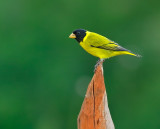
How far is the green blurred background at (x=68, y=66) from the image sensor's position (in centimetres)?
899

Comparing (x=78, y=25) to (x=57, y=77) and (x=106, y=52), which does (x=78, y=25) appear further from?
(x=106, y=52)

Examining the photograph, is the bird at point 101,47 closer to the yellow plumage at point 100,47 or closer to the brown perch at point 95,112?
the yellow plumage at point 100,47

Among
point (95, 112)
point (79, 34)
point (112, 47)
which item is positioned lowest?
point (95, 112)

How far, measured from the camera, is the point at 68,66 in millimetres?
9320

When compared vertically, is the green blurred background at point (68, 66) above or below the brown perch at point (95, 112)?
above

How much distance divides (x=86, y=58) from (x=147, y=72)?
1.43m

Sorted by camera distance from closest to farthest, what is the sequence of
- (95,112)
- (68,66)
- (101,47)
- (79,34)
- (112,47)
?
(95,112), (112,47), (101,47), (79,34), (68,66)

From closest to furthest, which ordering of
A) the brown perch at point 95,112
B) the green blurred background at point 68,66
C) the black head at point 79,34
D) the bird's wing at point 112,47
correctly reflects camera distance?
1. the brown perch at point 95,112
2. the bird's wing at point 112,47
3. the black head at point 79,34
4. the green blurred background at point 68,66

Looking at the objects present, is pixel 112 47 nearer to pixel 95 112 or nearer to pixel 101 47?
pixel 101 47

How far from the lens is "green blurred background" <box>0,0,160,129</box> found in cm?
899

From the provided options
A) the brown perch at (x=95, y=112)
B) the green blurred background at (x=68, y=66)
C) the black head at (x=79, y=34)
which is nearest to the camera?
the brown perch at (x=95, y=112)

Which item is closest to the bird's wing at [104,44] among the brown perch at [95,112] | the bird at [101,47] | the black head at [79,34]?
the bird at [101,47]

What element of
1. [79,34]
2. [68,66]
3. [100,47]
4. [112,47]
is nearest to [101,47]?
[100,47]

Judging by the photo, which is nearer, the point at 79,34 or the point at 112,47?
the point at 112,47
